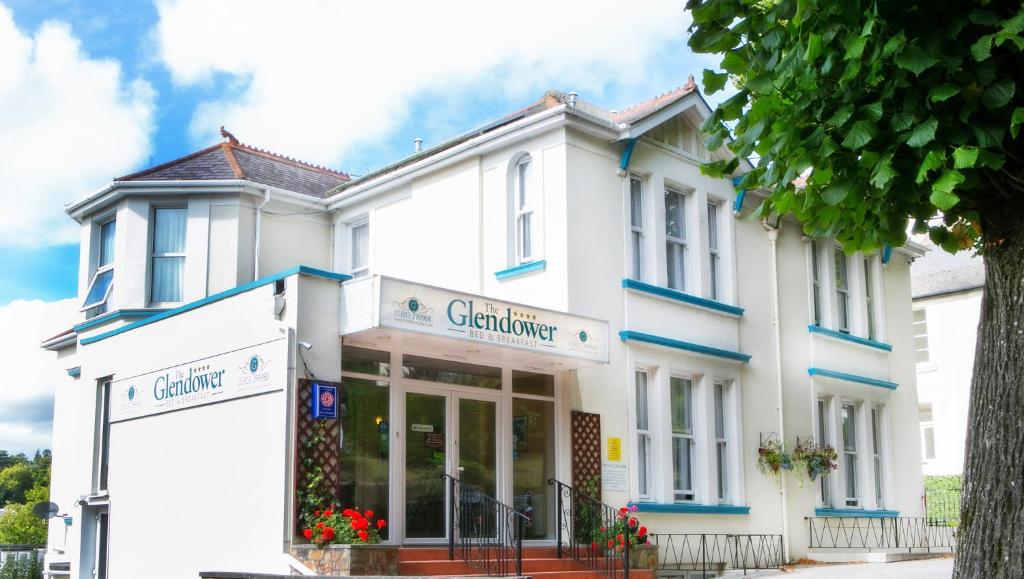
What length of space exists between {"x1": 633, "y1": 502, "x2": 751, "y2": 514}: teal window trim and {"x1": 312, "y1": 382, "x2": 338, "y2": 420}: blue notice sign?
4.79 meters

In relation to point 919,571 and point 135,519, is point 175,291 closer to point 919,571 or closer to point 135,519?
point 135,519

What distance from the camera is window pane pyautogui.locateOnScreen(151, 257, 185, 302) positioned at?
1883 centimetres

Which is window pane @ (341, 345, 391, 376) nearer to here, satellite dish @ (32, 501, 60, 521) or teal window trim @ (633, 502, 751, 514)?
teal window trim @ (633, 502, 751, 514)

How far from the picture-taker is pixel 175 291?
61.8 feet

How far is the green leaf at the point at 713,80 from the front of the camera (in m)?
8.66

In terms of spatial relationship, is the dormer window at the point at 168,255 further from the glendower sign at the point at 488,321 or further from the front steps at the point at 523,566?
the front steps at the point at 523,566

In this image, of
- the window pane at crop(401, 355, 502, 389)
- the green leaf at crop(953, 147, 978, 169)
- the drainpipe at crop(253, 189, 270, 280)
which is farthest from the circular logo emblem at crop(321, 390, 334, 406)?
the green leaf at crop(953, 147, 978, 169)

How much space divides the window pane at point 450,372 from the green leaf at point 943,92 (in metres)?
8.13

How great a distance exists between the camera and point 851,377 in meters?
20.5

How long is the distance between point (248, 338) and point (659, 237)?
6.48 metres

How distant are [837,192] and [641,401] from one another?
8.67m

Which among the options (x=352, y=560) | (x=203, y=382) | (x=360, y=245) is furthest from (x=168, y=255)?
(x=352, y=560)

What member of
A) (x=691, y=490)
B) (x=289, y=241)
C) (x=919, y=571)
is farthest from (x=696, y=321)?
(x=289, y=241)

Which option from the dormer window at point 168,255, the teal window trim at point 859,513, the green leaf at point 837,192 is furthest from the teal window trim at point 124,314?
the green leaf at point 837,192
